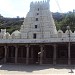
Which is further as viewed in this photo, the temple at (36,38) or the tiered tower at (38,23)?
the tiered tower at (38,23)

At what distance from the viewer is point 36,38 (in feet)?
145

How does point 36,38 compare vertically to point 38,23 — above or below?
below

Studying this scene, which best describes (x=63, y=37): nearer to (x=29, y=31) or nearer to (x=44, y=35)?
(x=44, y=35)

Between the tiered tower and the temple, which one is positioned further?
the tiered tower

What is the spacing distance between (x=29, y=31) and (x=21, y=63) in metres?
7.93

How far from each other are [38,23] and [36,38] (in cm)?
456

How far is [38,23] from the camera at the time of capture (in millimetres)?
47719

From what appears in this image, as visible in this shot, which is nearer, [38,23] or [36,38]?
[36,38]

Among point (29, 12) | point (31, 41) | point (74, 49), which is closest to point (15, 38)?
point (31, 41)

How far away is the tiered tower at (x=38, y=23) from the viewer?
1833 inches

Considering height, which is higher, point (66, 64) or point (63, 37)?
point (63, 37)

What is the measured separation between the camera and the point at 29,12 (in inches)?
1943

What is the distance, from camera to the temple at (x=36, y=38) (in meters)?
42.3

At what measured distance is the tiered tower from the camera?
153 ft
